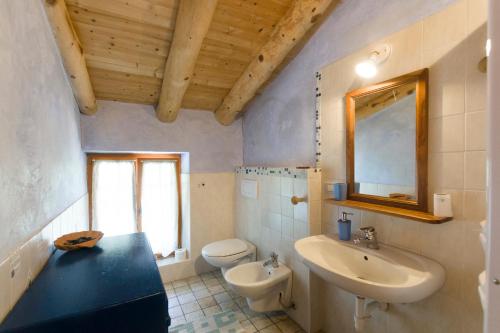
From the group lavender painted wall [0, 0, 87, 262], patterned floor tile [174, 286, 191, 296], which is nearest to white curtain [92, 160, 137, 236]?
patterned floor tile [174, 286, 191, 296]

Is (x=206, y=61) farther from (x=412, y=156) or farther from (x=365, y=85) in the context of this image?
(x=412, y=156)

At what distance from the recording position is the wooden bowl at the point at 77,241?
4.26 ft

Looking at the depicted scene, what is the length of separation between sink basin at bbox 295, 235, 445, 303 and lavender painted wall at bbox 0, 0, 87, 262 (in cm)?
135

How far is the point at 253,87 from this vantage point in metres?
2.36

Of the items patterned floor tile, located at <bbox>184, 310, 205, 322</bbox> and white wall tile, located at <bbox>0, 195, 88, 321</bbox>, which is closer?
white wall tile, located at <bbox>0, 195, 88, 321</bbox>

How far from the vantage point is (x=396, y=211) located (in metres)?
1.34

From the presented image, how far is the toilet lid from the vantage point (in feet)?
7.86

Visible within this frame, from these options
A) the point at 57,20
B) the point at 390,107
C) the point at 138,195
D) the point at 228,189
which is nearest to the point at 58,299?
the point at 57,20

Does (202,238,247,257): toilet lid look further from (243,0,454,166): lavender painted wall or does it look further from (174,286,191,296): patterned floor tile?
(243,0,454,166): lavender painted wall

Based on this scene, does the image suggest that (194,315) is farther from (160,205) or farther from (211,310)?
(160,205)

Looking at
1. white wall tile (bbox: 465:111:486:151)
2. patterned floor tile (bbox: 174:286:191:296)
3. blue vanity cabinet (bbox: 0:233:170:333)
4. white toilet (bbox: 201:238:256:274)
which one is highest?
white wall tile (bbox: 465:111:486:151)

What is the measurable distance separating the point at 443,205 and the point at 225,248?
6.36 ft

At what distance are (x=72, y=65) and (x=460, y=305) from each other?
109 inches

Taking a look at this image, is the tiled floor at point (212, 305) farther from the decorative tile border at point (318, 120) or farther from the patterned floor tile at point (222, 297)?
the decorative tile border at point (318, 120)
